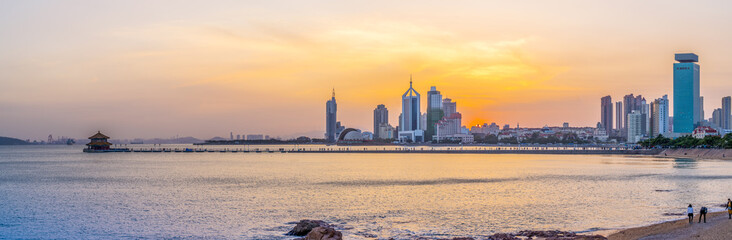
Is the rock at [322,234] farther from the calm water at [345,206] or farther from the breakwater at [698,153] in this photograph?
the breakwater at [698,153]

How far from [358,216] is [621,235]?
1367 centimetres

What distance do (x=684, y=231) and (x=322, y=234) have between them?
50.0ft

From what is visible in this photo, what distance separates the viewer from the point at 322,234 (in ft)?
79.4

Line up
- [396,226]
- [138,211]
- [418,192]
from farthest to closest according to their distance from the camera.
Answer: [418,192], [138,211], [396,226]

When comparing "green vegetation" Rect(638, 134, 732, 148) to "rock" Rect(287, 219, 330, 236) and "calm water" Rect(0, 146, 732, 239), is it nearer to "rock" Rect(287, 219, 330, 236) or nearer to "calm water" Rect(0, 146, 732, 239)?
"calm water" Rect(0, 146, 732, 239)

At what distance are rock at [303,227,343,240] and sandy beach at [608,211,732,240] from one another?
11686mm

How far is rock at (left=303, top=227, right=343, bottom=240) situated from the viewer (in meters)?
23.9

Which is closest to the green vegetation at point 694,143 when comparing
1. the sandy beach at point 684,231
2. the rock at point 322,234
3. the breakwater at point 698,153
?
the breakwater at point 698,153

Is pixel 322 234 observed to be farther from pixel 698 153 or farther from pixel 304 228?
pixel 698 153

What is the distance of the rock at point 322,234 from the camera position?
23.9 m

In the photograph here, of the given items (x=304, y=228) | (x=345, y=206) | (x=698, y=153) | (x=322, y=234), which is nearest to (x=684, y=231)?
(x=322, y=234)

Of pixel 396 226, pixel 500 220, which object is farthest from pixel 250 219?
pixel 500 220

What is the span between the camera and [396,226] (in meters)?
29.5

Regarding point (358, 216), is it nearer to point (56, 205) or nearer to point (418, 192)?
point (418, 192)
